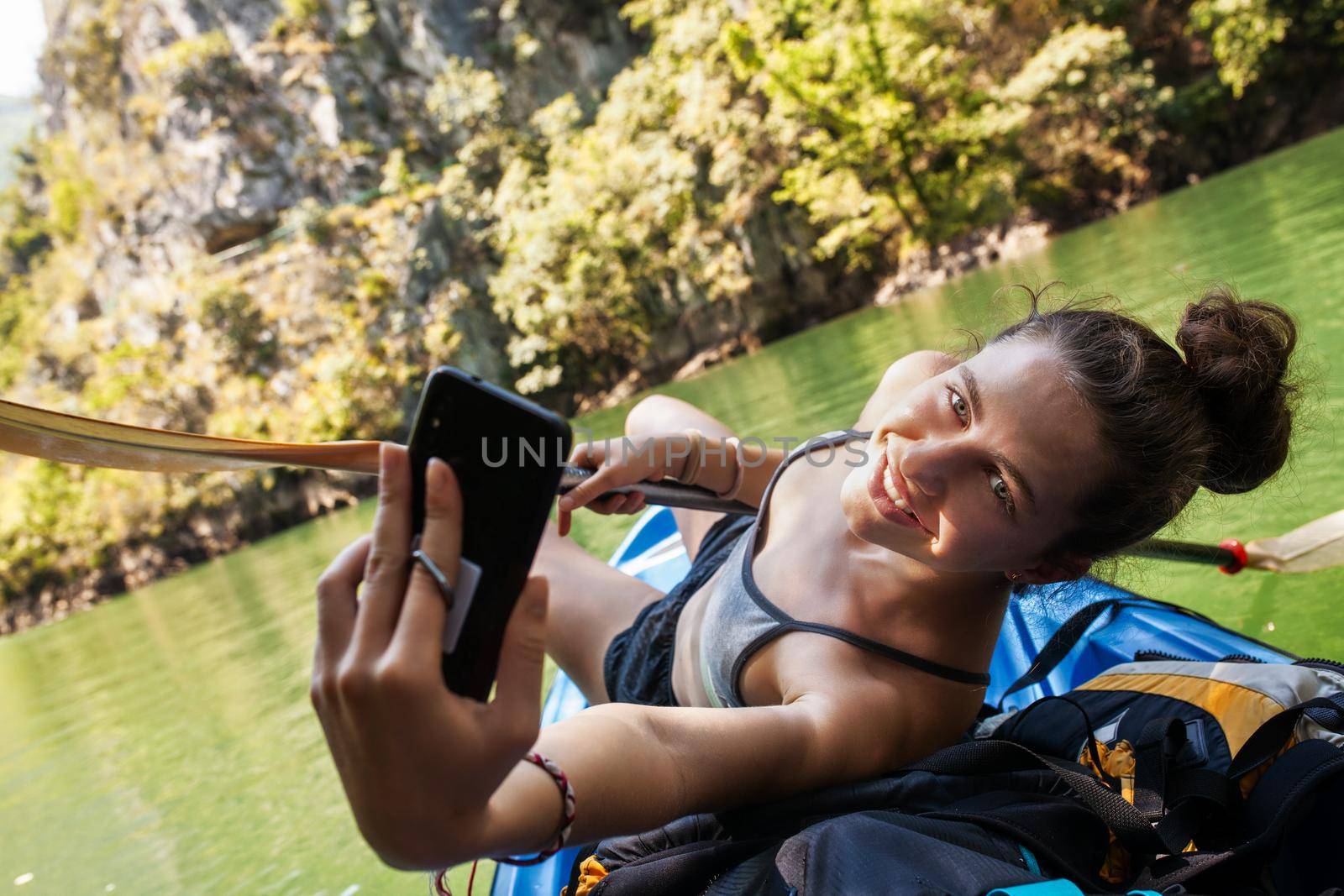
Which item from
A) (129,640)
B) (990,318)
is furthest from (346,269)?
(990,318)

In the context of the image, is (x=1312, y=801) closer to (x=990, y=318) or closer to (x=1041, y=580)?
(x=1041, y=580)

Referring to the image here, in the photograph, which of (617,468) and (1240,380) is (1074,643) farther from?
(617,468)

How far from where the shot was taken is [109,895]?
265cm

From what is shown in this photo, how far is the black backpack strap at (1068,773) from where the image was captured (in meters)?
1.04

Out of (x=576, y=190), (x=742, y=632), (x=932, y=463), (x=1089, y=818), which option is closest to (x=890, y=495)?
(x=932, y=463)

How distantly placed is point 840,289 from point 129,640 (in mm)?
11758

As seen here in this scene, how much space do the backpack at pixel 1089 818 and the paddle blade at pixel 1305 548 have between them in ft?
2.68

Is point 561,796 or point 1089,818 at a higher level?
point 561,796

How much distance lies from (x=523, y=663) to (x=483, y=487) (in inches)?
4.9

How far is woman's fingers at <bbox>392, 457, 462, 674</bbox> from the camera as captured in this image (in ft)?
1.88

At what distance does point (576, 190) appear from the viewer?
16.0m

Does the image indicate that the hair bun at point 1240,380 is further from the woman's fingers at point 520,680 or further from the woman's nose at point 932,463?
the woman's fingers at point 520,680

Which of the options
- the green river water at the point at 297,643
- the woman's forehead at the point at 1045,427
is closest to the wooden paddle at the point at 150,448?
the woman's forehead at the point at 1045,427

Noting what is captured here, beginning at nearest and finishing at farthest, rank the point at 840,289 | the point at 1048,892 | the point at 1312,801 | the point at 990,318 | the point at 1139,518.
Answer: the point at 1048,892 → the point at 1312,801 → the point at 1139,518 → the point at 990,318 → the point at 840,289
